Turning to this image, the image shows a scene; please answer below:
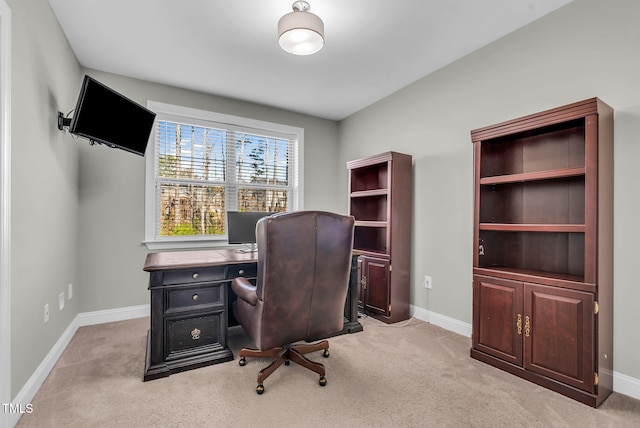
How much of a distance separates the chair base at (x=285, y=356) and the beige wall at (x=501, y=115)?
1.59 metres

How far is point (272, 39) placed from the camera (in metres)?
2.73

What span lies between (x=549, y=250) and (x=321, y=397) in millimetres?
1983

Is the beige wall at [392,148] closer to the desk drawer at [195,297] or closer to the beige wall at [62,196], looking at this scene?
the beige wall at [62,196]

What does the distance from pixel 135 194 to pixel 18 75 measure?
6.01 feet

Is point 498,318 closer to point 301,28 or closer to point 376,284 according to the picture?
point 376,284

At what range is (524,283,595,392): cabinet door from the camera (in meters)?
1.88

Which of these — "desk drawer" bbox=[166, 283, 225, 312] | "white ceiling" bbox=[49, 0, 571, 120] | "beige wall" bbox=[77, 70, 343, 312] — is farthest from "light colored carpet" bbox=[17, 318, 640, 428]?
"white ceiling" bbox=[49, 0, 571, 120]

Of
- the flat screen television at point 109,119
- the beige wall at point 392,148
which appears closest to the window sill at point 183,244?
the beige wall at point 392,148

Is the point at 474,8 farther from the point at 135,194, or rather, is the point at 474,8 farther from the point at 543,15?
the point at 135,194

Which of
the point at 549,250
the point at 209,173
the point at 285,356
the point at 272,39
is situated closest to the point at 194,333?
the point at 285,356

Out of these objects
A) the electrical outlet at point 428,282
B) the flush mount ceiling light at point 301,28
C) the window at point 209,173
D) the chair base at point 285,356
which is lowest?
the chair base at point 285,356

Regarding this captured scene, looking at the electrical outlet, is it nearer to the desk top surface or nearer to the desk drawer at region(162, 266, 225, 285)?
the desk top surface

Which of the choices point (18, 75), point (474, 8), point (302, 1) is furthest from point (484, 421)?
point (18, 75)

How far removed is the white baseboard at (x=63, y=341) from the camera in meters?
1.78
